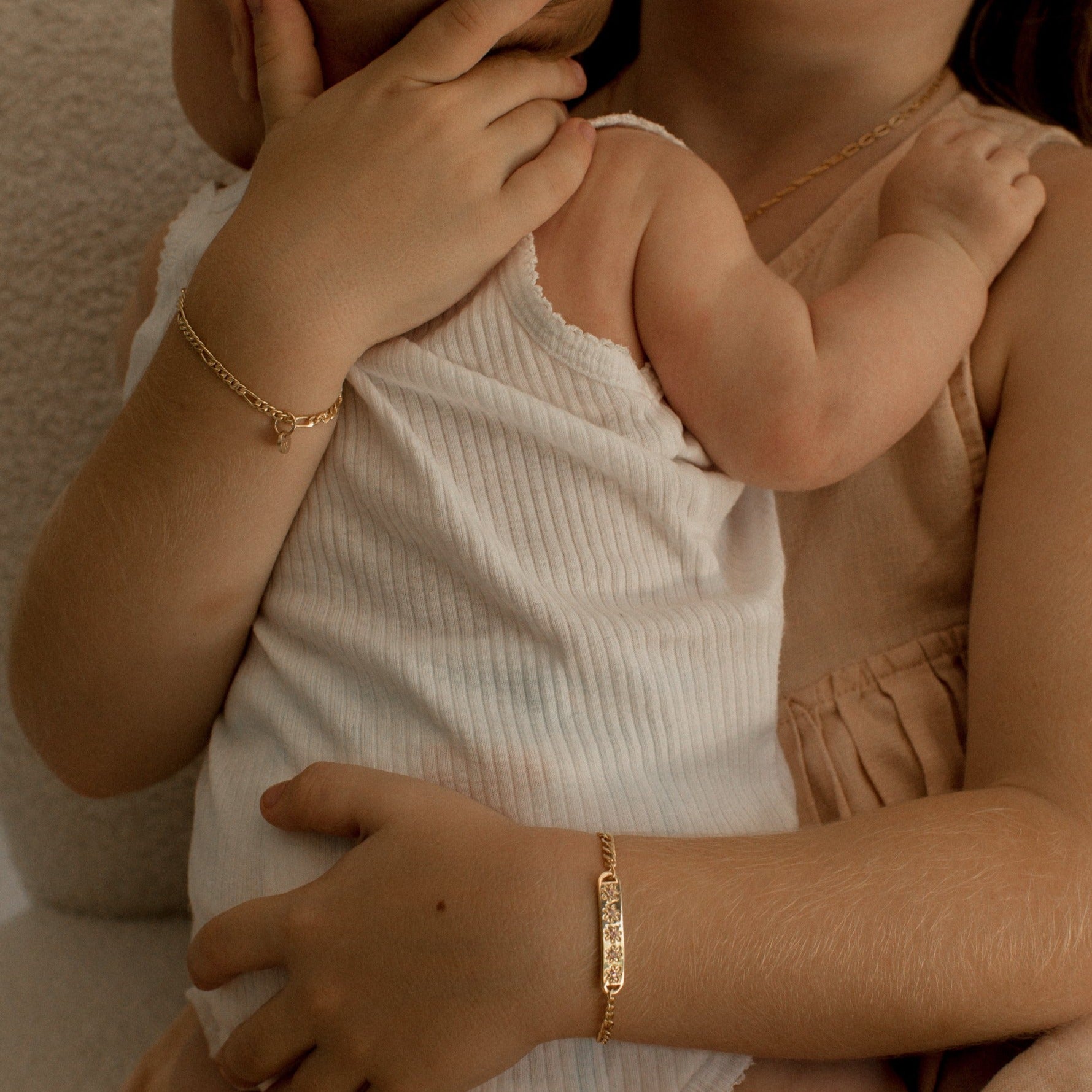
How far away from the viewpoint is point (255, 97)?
90cm

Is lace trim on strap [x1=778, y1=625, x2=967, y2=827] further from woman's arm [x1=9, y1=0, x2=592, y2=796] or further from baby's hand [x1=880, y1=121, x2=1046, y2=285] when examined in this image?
woman's arm [x1=9, y1=0, x2=592, y2=796]

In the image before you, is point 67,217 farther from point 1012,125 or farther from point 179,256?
point 1012,125

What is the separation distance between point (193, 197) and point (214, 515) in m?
0.35

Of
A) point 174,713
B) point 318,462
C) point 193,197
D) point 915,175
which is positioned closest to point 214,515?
point 318,462

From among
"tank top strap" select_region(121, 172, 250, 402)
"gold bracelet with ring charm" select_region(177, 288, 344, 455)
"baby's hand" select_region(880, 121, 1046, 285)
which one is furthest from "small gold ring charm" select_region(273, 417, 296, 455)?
"baby's hand" select_region(880, 121, 1046, 285)

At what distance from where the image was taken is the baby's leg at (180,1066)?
89 centimetres

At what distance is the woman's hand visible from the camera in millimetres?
700

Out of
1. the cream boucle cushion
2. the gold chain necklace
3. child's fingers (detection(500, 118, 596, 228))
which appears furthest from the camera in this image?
the cream boucle cushion

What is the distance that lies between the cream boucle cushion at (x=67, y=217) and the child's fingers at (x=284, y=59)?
484 millimetres

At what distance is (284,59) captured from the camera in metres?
0.81

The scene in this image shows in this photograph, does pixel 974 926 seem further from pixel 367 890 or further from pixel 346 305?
pixel 346 305

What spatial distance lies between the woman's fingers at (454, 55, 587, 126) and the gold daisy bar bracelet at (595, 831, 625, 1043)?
21.9 inches

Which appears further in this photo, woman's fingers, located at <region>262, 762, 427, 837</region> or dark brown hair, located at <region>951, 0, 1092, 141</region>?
dark brown hair, located at <region>951, 0, 1092, 141</region>

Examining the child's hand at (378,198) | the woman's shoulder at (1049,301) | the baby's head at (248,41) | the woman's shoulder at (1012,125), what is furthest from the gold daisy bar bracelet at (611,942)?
the woman's shoulder at (1012,125)
